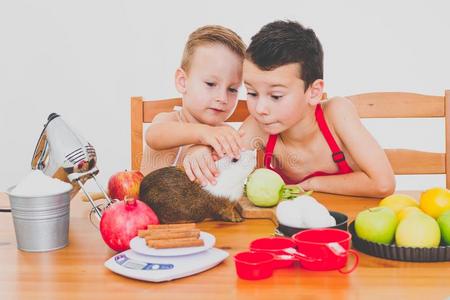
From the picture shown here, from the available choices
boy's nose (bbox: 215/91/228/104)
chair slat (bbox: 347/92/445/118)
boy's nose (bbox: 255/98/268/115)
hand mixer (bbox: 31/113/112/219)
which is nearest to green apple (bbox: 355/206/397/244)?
hand mixer (bbox: 31/113/112/219)

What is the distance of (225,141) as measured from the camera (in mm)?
1320

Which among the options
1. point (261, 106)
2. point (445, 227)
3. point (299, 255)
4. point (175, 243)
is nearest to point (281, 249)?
point (299, 255)

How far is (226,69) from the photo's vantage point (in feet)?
5.65

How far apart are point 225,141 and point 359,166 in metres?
0.45

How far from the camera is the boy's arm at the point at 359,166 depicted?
4.91ft

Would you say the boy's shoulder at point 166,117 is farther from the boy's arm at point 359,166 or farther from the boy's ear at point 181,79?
the boy's arm at point 359,166

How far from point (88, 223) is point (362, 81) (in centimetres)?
216

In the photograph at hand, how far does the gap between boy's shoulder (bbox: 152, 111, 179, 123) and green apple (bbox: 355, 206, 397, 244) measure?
92 centimetres

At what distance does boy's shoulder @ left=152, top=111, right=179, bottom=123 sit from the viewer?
5.95 ft

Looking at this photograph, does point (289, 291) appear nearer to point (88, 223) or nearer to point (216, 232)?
point (216, 232)

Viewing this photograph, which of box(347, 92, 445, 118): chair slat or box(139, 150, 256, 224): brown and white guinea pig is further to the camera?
box(347, 92, 445, 118): chair slat

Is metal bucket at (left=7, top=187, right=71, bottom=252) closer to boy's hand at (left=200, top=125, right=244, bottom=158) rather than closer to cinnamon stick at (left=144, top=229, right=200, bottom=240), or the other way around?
cinnamon stick at (left=144, top=229, right=200, bottom=240)

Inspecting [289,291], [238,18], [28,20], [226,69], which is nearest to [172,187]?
[289,291]

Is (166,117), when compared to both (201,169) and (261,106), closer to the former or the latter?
(261,106)
